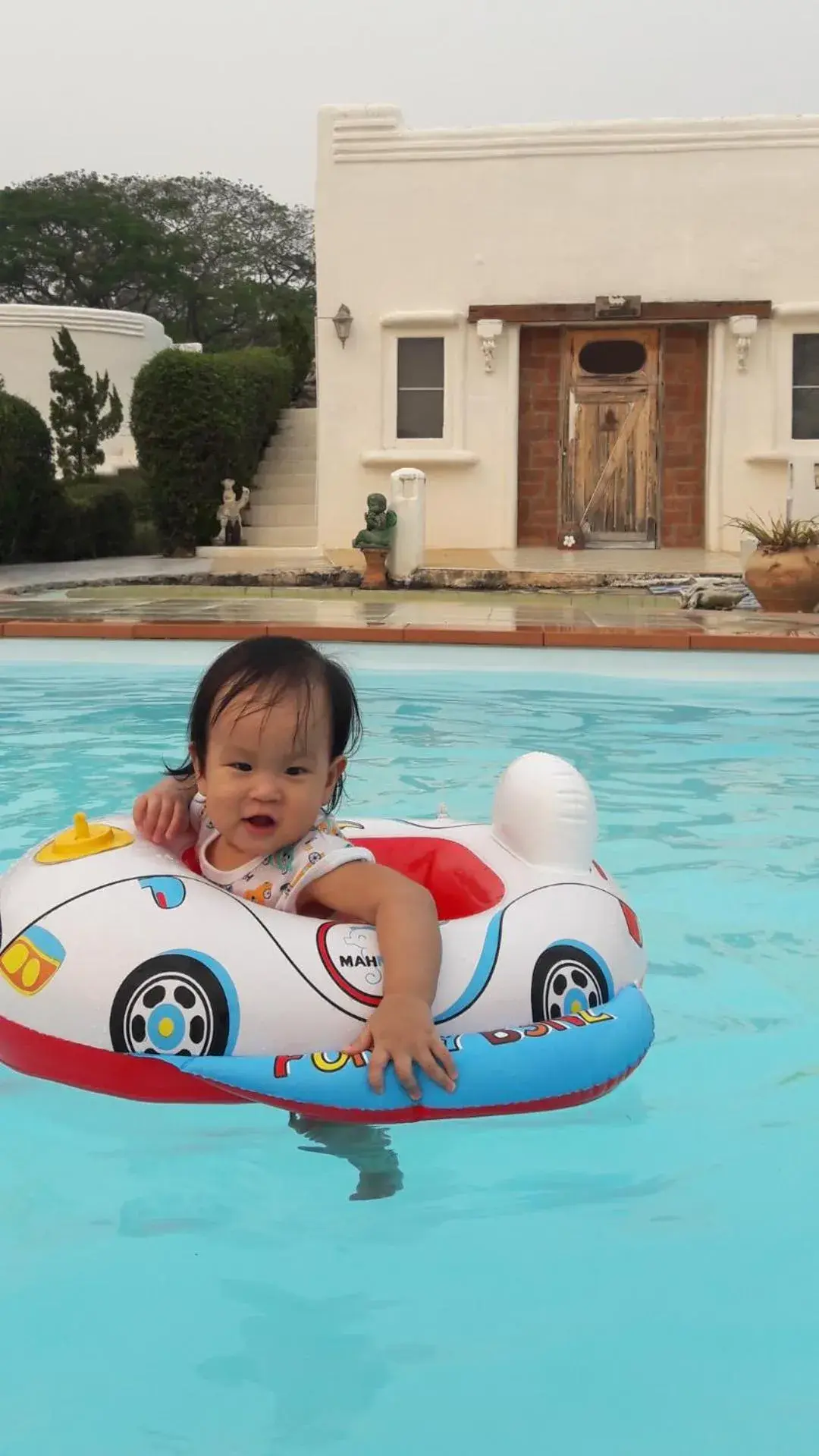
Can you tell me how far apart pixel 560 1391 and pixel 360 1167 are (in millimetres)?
689

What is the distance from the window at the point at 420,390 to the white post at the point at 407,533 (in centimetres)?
208

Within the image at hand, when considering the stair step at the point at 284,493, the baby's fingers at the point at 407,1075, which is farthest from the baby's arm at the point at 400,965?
the stair step at the point at 284,493

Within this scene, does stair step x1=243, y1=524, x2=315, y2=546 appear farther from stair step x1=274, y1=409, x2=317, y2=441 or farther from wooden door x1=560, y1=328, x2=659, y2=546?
wooden door x1=560, y1=328, x2=659, y2=546

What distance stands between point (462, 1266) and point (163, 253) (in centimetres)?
4881

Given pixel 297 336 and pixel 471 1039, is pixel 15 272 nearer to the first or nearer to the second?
pixel 297 336

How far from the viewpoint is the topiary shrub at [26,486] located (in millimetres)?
16297

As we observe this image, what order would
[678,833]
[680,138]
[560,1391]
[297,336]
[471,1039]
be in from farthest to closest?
[297,336]
[680,138]
[678,833]
[471,1039]
[560,1391]

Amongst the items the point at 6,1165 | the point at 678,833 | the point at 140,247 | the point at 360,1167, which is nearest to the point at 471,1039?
the point at 360,1167

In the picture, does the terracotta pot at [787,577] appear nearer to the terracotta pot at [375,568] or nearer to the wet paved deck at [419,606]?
the wet paved deck at [419,606]

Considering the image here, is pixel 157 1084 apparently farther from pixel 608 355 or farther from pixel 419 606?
pixel 608 355

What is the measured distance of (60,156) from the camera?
5297cm

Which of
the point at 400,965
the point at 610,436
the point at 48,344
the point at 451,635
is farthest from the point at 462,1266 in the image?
the point at 48,344

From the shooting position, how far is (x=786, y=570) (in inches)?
433

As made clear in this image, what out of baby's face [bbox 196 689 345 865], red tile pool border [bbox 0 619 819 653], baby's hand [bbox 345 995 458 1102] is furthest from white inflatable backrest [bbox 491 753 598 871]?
red tile pool border [bbox 0 619 819 653]
